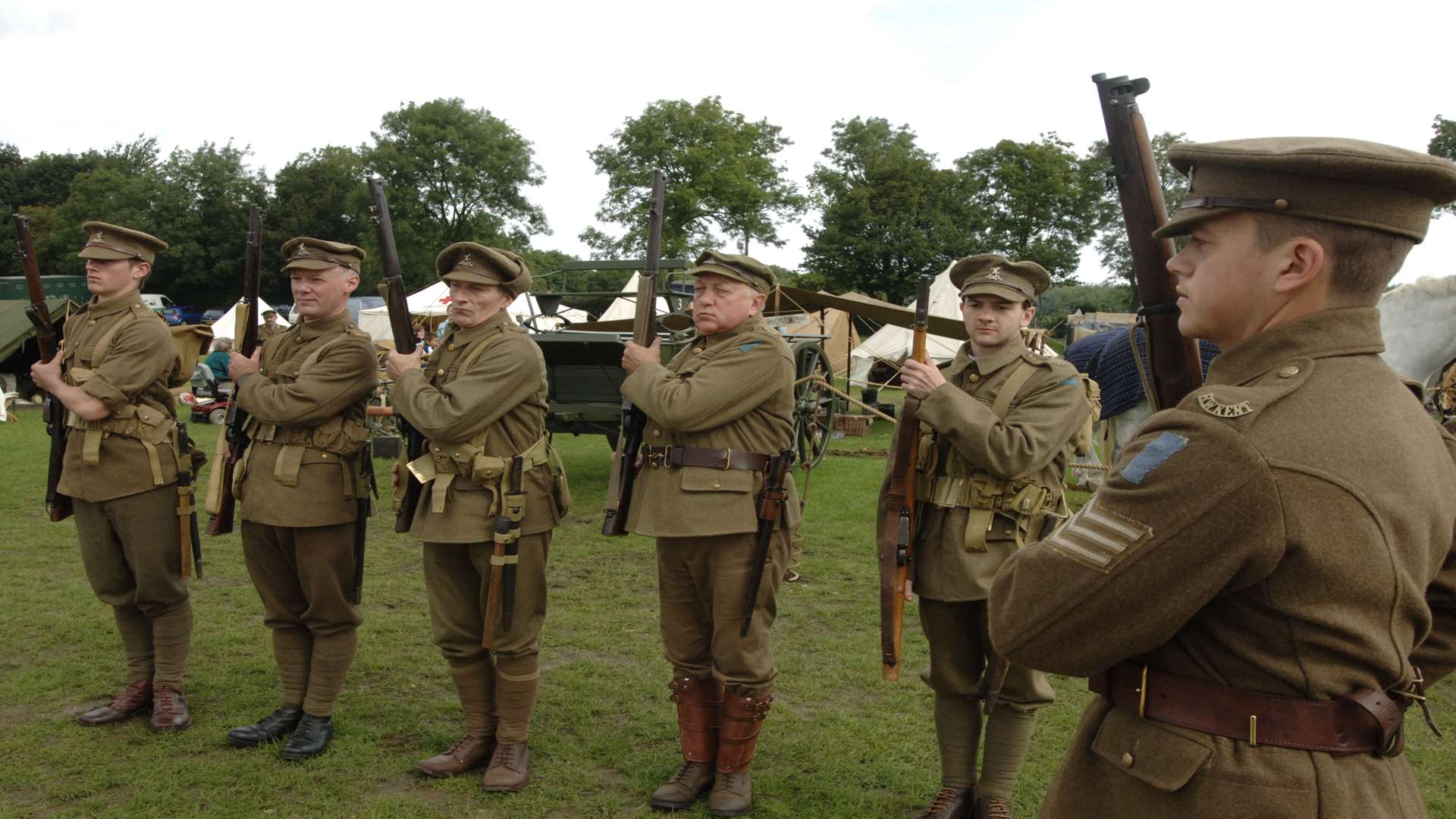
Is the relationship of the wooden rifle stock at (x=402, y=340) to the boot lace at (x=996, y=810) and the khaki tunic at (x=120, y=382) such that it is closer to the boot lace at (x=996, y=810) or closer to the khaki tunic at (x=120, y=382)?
the khaki tunic at (x=120, y=382)

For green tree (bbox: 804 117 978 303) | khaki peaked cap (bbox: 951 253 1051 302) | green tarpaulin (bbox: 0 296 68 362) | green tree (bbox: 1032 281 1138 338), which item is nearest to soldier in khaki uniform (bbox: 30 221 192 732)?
khaki peaked cap (bbox: 951 253 1051 302)

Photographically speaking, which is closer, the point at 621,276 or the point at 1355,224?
the point at 1355,224

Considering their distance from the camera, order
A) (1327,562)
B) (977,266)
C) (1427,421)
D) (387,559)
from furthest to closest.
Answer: (387,559)
(977,266)
(1427,421)
(1327,562)

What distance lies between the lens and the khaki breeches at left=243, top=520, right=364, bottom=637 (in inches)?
166

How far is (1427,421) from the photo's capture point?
4.94 ft

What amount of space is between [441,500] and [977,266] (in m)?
2.28

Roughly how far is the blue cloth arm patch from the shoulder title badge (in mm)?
58

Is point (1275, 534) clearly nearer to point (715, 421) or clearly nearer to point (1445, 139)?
point (715, 421)

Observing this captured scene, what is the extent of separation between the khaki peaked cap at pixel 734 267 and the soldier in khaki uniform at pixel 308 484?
5.03 ft

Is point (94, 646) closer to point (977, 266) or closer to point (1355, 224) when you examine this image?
point (977, 266)

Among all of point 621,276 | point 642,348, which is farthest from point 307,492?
point 621,276

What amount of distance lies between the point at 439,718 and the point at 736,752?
63.2 inches

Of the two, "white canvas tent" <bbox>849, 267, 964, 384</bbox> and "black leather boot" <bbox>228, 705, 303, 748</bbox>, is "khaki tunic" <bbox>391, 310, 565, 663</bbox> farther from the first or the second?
"white canvas tent" <bbox>849, 267, 964, 384</bbox>

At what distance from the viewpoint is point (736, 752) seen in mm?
3824
